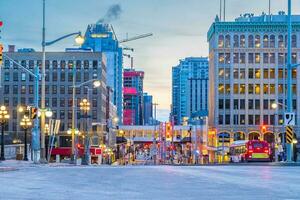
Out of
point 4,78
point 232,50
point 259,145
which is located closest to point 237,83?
point 232,50

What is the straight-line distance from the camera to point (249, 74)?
146 m

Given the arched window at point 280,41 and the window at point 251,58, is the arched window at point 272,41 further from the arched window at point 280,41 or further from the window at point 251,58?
the window at point 251,58

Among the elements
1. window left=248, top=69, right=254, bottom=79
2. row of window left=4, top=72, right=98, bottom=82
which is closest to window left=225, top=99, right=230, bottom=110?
window left=248, top=69, right=254, bottom=79

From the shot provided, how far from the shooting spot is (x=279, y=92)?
145875mm

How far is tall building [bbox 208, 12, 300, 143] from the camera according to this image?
472ft

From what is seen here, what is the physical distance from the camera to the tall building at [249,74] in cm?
14375

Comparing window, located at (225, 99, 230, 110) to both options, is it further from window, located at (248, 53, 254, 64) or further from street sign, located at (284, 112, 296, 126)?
street sign, located at (284, 112, 296, 126)

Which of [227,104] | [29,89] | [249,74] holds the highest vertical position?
[249,74]

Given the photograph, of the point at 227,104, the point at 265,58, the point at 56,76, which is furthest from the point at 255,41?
the point at 56,76

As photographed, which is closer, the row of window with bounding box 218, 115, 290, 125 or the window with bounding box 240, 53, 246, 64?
the row of window with bounding box 218, 115, 290, 125

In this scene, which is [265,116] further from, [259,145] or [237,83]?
[259,145]

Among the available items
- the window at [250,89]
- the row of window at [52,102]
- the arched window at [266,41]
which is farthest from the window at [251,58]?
the row of window at [52,102]

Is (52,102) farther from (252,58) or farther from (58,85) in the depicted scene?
(252,58)

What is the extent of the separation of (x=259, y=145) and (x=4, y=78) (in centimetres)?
8844
